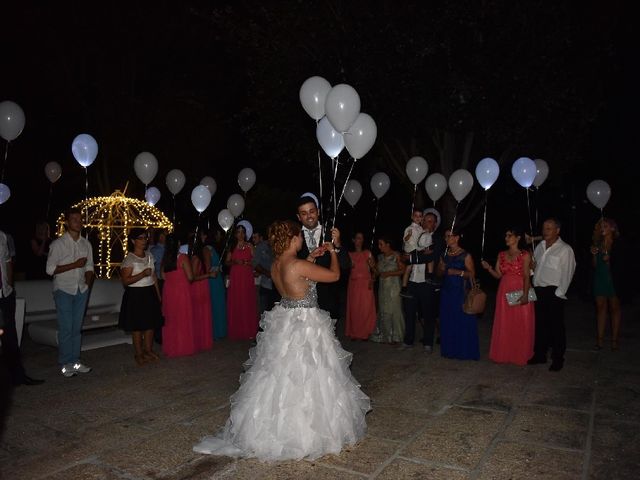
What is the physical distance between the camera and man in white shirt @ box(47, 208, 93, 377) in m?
6.30

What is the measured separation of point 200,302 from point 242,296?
36.2 inches

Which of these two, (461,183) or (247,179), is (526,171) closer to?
(461,183)

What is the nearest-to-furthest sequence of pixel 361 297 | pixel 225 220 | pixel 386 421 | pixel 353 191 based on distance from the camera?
1. pixel 386 421
2. pixel 361 297
3. pixel 225 220
4. pixel 353 191

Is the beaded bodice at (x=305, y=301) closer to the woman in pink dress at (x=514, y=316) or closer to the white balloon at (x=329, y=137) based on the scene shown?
the white balloon at (x=329, y=137)

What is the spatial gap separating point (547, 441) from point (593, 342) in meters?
4.59

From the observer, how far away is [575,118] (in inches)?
513

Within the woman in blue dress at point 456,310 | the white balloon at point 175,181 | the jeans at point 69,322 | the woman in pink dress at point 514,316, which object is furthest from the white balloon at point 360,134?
the white balloon at point 175,181

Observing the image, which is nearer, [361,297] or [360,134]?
[360,134]

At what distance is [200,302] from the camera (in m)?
7.98

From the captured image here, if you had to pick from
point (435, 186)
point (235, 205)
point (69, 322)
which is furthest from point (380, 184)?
point (69, 322)

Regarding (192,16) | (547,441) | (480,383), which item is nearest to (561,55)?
(480,383)

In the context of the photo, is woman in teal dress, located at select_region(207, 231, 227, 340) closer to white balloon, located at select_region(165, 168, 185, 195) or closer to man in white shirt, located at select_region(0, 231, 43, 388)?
man in white shirt, located at select_region(0, 231, 43, 388)

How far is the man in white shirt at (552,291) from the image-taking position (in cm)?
664

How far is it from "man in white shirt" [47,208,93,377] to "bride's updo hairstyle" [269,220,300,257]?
313 cm
